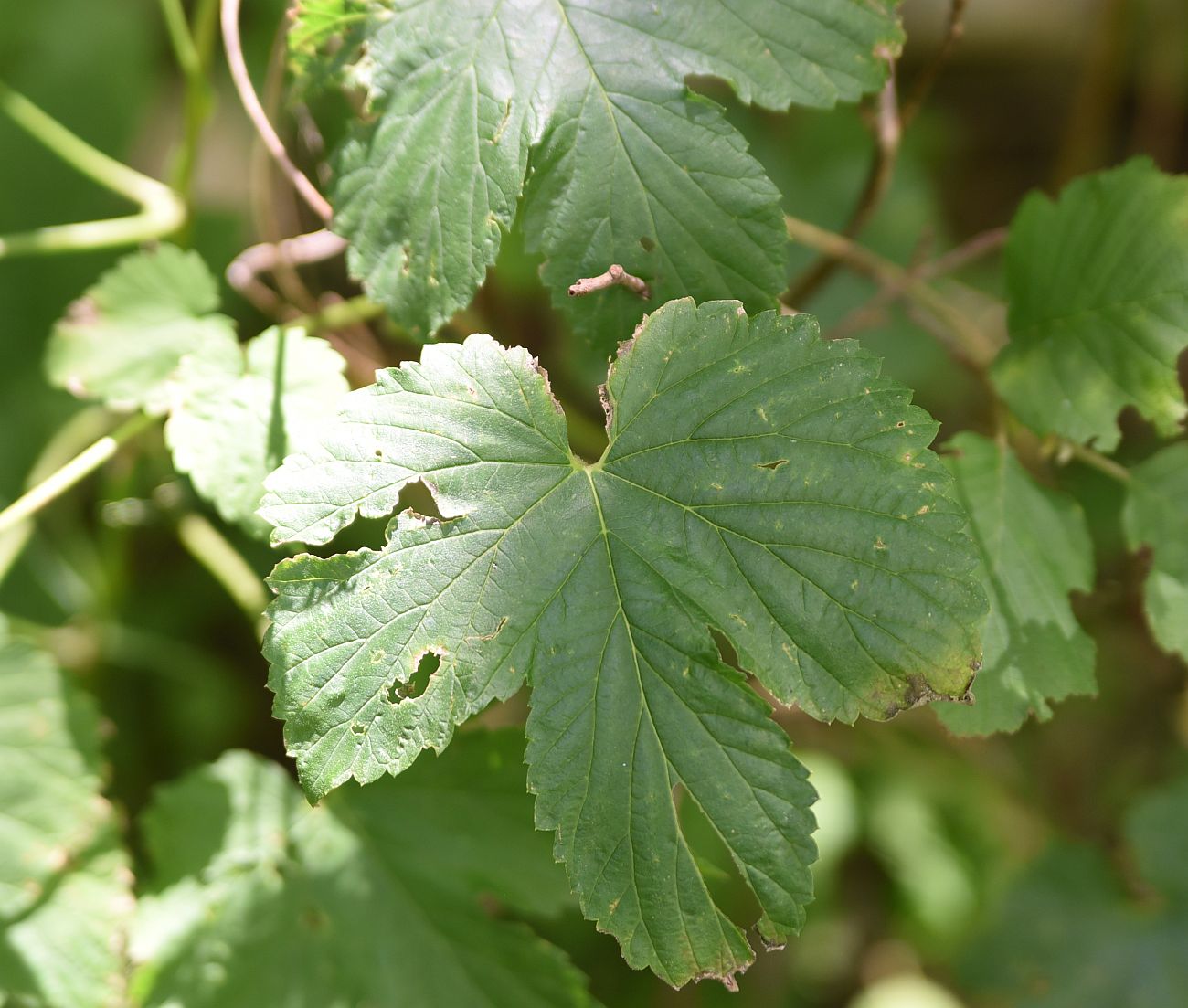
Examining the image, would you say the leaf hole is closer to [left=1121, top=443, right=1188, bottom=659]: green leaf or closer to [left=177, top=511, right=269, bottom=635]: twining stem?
[left=177, top=511, right=269, bottom=635]: twining stem

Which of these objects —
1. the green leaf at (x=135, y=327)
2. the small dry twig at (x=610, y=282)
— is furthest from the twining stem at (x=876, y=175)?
the green leaf at (x=135, y=327)

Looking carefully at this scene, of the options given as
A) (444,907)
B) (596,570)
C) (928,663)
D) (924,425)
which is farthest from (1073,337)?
(444,907)

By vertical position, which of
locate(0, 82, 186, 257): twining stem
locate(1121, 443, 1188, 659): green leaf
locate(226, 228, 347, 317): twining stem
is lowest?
locate(1121, 443, 1188, 659): green leaf

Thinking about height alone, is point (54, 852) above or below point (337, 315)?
below

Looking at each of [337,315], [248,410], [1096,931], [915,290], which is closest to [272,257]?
[337,315]

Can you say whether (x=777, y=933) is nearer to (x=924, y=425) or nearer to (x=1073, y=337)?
(x=924, y=425)

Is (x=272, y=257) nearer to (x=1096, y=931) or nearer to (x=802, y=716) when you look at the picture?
(x=802, y=716)

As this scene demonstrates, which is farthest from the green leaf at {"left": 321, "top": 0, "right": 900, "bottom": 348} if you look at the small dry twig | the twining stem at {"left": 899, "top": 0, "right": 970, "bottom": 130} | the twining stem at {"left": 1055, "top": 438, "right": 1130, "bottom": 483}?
the twining stem at {"left": 1055, "top": 438, "right": 1130, "bottom": 483}

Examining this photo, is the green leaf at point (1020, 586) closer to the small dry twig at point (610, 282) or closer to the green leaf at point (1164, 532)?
the green leaf at point (1164, 532)
